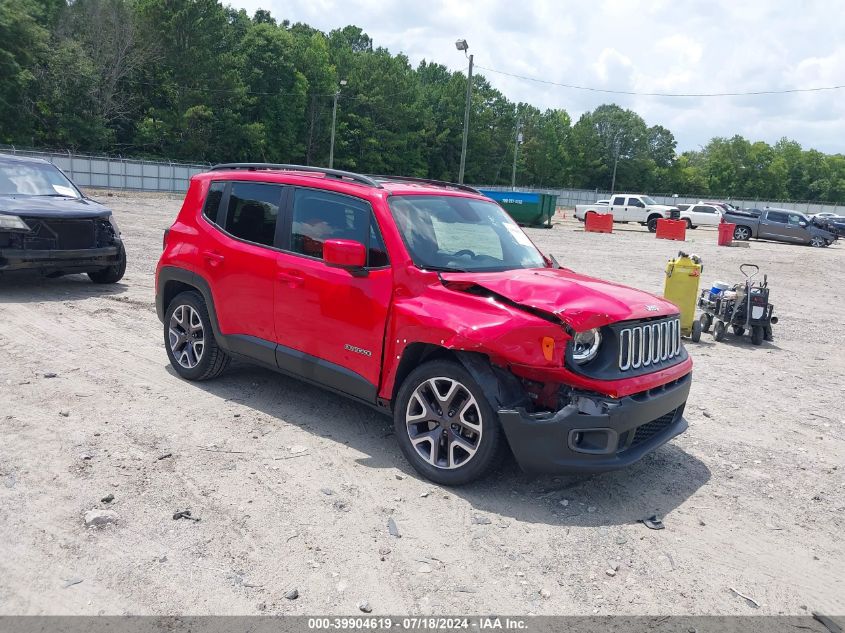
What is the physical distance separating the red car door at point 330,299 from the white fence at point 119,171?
38.7m

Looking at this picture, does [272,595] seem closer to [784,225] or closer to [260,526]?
[260,526]

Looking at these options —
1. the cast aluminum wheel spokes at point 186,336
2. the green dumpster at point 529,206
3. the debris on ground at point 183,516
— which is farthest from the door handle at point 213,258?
the green dumpster at point 529,206

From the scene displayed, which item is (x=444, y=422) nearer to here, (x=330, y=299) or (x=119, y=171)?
(x=330, y=299)

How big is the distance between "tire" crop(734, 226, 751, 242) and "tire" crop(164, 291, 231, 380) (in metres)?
31.9

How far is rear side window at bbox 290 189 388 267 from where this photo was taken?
15.7 ft

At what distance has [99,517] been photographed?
3.75 metres

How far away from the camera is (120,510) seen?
12.7 ft

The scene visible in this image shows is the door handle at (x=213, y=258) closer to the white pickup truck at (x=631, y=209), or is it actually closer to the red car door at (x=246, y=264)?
the red car door at (x=246, y=264)

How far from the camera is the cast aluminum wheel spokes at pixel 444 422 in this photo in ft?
13.7

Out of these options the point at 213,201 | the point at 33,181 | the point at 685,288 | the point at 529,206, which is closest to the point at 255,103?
the point at 529,206

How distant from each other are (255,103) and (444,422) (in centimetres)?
7188

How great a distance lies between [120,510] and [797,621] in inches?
139

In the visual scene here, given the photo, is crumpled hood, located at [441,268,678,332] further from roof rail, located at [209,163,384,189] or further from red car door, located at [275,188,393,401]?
roof rail, located at [209,163,384,189]

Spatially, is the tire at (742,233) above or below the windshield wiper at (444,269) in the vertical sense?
above
